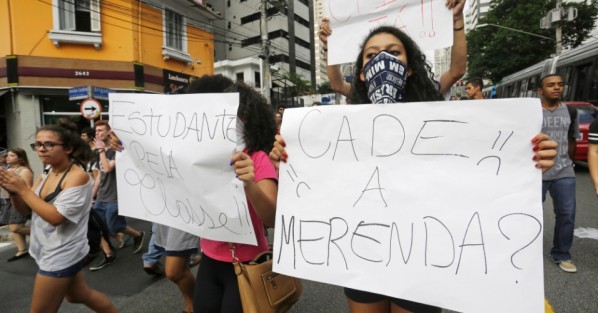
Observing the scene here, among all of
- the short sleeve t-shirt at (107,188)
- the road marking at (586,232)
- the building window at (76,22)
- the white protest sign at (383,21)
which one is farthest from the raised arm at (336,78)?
the building window at (76,22)

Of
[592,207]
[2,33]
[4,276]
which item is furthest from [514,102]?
[2,33]

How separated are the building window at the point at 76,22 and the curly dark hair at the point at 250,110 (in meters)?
13.1

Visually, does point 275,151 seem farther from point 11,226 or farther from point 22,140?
point 22,140

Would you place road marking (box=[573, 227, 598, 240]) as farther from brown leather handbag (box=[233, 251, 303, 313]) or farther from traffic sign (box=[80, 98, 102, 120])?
traffic sign (box=[80, 98, 102, 120])

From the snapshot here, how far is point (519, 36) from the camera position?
80.5ft

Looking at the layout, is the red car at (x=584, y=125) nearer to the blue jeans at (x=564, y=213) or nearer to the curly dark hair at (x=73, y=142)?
the blue jeans at (x=564, y=213)

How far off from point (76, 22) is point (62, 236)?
1341 cm

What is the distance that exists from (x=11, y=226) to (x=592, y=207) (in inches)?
335

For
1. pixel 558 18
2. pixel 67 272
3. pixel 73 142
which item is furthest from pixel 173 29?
pixel 558 18

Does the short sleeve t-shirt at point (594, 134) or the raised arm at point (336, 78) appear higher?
the raised arm at point (336, 78)

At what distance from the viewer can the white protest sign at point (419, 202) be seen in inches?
47.3

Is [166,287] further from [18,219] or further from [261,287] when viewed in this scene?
[18,219]

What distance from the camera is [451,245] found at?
1.26 m

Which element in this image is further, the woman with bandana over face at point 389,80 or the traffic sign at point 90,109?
the traffic sign at point 90,109
